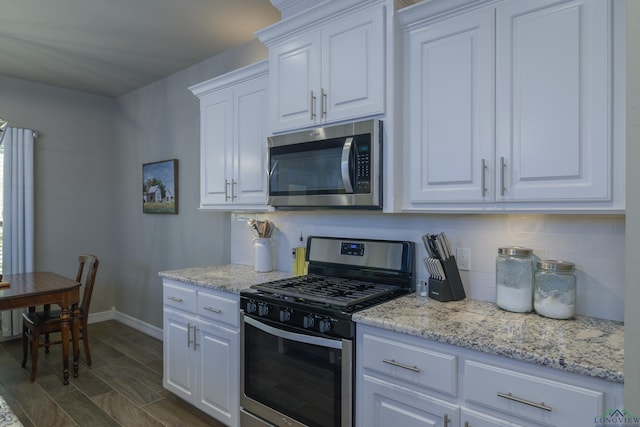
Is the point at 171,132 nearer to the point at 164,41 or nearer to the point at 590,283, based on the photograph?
the point at 164,41

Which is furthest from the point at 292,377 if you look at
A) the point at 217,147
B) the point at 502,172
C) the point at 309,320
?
the point at 217,147

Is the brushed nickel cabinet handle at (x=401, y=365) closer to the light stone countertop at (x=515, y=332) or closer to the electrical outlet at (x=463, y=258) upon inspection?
the light stone countertop at (x=515, y=332)

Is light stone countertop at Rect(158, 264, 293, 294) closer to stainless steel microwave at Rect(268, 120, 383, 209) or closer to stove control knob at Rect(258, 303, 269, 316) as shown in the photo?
stove control knob at Rect(258, 303, 269, 316)

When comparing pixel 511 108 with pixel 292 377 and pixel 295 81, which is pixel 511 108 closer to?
pixel 295 81

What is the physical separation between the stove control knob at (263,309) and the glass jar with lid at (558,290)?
1.30 meters

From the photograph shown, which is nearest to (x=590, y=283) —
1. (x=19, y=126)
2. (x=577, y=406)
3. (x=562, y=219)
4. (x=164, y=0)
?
(x=562, y=219)

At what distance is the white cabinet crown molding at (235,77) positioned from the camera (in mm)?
2547

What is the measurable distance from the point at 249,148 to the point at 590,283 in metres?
2.10

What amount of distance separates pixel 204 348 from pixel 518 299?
1849 mm

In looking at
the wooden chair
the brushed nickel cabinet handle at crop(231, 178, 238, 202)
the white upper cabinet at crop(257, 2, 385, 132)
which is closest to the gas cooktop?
the brushed nickel cabinet handle at crop(231, 178, 238, 202)

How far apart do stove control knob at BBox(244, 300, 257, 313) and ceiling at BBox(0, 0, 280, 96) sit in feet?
6.62

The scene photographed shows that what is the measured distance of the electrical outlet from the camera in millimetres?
2000

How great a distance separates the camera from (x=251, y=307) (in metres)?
2.10

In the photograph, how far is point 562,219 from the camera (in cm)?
173
